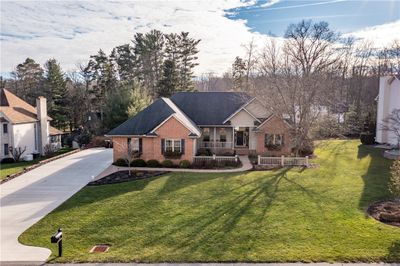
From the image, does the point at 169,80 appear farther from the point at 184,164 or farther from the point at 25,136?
the point at 184,164

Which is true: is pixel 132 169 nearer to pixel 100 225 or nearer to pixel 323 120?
pixel 100 225

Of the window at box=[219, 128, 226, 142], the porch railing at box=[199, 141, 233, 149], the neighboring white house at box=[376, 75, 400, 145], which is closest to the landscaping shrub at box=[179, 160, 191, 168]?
the porch railing at box=[199, 141, 233, 149]

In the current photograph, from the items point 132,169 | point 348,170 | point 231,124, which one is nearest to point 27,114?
point 132,169

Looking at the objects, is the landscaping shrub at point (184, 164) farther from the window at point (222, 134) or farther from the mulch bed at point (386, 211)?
the mulch bed at point (386, 211)

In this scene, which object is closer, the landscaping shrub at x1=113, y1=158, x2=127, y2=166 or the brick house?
the brick house

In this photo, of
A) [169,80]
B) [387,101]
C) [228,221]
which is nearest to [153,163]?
[228,221]

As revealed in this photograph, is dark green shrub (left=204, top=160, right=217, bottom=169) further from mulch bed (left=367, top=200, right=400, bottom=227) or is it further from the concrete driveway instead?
mulch bed (left=367, top=200, right=400, bottom=227)

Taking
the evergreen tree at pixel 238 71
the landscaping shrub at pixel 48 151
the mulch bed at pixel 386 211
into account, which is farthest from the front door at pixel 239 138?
the evergreen tree at pixel 238 71
